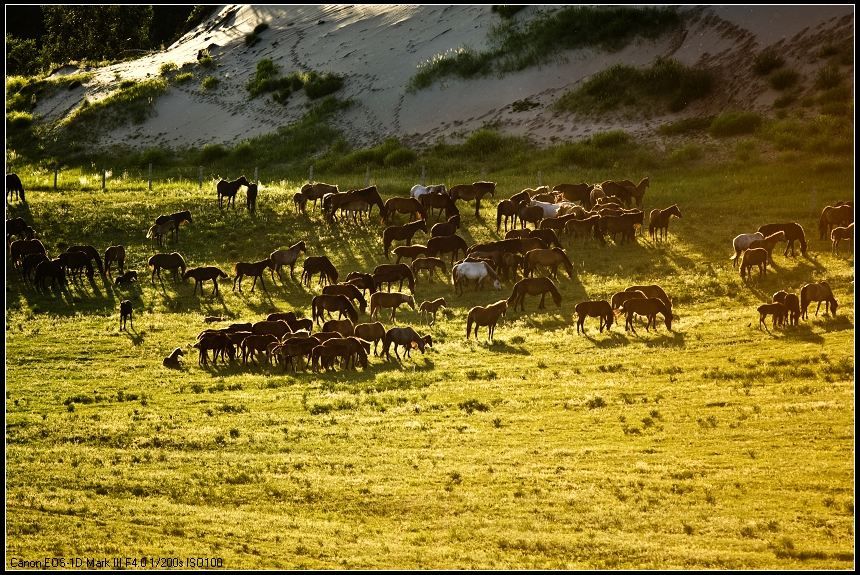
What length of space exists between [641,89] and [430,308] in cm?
4168

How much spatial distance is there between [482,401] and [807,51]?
51675mm

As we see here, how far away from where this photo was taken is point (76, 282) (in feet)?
147

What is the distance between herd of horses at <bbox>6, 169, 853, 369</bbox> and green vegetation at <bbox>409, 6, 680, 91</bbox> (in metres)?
29.9

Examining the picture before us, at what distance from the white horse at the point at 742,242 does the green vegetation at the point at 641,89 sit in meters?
32.3

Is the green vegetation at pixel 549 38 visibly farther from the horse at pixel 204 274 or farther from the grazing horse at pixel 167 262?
the horse at pixel 204 274

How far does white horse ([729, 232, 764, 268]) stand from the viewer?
40.2 m

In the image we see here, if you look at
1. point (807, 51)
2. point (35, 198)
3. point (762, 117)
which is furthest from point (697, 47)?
point (35, 198)

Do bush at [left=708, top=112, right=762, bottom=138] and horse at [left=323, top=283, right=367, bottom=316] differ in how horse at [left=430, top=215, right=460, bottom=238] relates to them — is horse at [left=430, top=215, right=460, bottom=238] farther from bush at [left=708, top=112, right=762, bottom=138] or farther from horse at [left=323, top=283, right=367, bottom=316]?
bush at [left=708, top=112, right=762, bottom=138]

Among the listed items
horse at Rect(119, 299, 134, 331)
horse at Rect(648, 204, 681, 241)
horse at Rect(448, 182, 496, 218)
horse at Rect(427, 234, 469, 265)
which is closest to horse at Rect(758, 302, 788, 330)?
horse at Rect(648, 204, 681, 241)

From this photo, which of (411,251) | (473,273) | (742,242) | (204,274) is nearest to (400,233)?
(411,251)

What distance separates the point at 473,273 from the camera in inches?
1564

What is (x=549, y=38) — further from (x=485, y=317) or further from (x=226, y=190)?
(x=485, y=317)

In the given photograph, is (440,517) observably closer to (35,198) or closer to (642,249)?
(642,249)

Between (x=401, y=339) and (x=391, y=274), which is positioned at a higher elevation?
(x=391, y=274)
